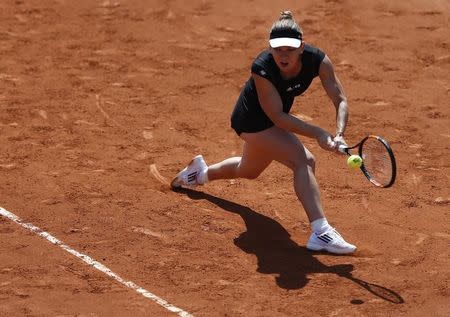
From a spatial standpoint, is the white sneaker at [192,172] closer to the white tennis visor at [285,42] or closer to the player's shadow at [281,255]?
the player's shadow at [281,255]

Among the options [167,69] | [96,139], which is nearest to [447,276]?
[96,139]

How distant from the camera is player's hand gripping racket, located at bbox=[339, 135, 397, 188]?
8.54m

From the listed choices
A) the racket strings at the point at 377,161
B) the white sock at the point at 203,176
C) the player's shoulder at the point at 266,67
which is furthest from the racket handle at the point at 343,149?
the white sock at the point at 203,176

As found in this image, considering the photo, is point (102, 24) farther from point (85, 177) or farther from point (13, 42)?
point (85, 177)

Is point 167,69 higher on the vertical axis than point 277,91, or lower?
lower

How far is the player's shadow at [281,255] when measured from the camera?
8.62m

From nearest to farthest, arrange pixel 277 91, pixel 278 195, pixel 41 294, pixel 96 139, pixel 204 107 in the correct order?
pixel 41 294 → pixel 277 91 → pixel 278 195 → pixel 96 139 → pixel 204 107

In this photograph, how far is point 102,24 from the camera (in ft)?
48.3

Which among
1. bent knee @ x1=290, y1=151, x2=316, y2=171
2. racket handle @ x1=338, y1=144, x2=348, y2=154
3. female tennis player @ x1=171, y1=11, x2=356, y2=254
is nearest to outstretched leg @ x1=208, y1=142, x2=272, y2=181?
female tennis player @ x1=171, y1=11, x2=356, y2=254

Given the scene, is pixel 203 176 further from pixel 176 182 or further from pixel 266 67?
pixel 266 67

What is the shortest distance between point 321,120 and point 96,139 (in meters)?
2.51

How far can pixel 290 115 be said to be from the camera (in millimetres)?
8930

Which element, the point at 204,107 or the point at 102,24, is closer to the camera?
the point at 204,107

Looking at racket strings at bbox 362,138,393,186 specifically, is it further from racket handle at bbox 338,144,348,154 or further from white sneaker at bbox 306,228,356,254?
white sneaker at bbox 306,228,356,254
